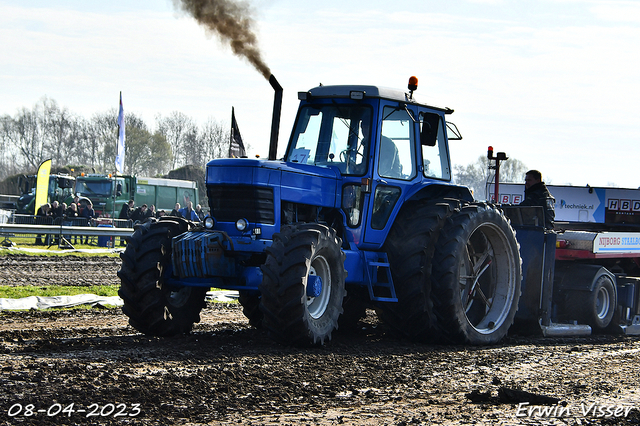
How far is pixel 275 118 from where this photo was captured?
8.47 m

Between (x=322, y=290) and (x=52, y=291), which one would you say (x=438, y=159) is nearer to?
(x=322, y=290)

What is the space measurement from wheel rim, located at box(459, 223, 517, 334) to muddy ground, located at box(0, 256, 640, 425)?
→ 2.14 ft

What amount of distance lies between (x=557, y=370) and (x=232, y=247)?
3.35 m

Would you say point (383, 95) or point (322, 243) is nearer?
point (322, 243)

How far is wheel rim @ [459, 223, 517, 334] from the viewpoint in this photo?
9172 millimetres

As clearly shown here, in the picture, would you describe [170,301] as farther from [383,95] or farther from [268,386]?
[383,95]

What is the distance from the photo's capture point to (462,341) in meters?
8.46

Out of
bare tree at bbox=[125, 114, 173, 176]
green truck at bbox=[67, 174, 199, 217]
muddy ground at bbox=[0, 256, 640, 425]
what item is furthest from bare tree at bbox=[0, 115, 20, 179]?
muddy ground at bbox=[0, 256, 640, 425]

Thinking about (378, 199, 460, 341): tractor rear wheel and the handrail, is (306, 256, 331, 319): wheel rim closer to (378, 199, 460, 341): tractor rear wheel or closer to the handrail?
(378, 199, 460, 341): tractor rear wheel

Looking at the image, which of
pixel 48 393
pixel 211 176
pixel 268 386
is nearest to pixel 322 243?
pixel 211 176

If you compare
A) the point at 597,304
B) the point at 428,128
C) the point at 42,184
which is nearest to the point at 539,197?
the point at 597,304

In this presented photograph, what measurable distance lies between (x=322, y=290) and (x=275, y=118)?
207 centimetres

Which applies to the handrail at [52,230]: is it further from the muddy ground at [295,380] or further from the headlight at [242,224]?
the headlight at [242,224]

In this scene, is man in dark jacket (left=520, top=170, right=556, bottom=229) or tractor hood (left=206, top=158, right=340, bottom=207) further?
man in dark jacket (left=520, top=170, right=556, bottom=229)
